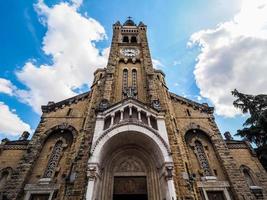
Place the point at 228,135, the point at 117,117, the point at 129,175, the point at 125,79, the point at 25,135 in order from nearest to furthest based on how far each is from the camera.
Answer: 1. the point at 129,175
2. the point at 117,117
3. the point at 25,135
4. the point at 228,135
5. the point at 125,79

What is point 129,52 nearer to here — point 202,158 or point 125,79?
point 125,79

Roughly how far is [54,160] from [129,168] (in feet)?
19.6

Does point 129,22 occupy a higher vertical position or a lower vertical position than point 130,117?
higher

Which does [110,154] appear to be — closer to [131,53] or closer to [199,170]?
[199,170]

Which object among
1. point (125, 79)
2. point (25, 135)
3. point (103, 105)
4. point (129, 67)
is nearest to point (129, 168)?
point (103, 105)

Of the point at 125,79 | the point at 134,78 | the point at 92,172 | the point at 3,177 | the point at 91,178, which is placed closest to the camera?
the point at 91,178

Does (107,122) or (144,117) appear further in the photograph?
(144,117)

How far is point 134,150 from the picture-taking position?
1298 centimetres

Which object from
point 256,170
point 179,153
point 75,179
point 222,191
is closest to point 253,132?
point 256,170

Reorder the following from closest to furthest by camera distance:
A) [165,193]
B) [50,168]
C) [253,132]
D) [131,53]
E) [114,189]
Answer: [165,193] < [114,189] < [50,168] < [253,132] < [131,53]

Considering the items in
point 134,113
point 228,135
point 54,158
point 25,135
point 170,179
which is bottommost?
point 170,179

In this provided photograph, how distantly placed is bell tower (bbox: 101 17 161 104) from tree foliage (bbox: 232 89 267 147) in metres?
9.93

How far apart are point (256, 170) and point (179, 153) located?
6.93 m

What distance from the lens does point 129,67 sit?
62.4 ft
